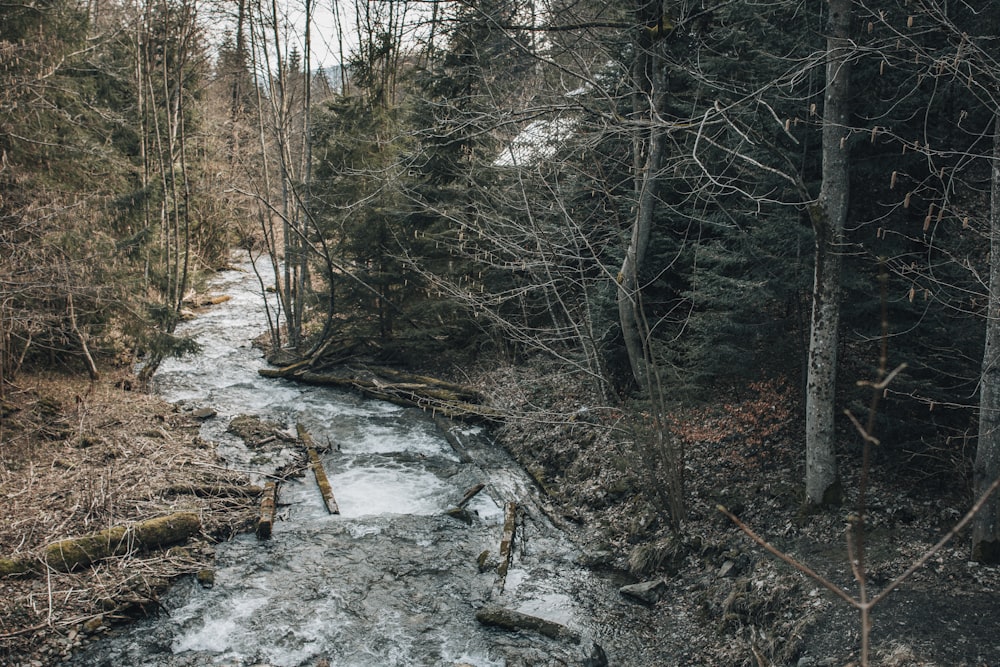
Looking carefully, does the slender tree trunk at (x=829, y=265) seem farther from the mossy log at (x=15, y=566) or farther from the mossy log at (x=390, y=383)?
the mossy log at (x=15, y=566)

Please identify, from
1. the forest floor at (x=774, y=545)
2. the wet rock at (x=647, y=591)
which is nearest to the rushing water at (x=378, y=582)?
the wet rock at (x=647, y=591)

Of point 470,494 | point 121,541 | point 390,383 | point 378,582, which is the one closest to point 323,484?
point 470,494

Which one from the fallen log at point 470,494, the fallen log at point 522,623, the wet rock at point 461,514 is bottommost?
the fallen log at point 522,623

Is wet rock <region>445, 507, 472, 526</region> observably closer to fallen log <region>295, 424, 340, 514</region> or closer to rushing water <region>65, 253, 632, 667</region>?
rushing water <region>65, 253, 632, 667</region>

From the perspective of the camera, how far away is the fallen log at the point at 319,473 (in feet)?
32.8

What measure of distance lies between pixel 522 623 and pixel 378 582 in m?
2.00

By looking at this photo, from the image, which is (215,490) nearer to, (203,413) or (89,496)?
(89,496)

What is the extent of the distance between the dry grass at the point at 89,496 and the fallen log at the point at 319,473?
1.13 metres

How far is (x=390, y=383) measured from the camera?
626 inches

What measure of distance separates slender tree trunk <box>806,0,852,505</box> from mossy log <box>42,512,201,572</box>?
802 cm

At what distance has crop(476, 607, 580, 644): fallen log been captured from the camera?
22.9ft

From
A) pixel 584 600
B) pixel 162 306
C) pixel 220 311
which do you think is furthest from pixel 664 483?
pixel 220 311

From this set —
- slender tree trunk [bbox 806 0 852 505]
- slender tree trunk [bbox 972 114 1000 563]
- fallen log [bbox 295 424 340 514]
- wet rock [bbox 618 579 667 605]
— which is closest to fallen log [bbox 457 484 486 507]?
fallen log [bbox 295 424 340 514]

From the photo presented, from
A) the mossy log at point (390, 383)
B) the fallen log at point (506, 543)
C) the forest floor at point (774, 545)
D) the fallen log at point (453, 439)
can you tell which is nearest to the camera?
the forest floor at point (774, 545)
